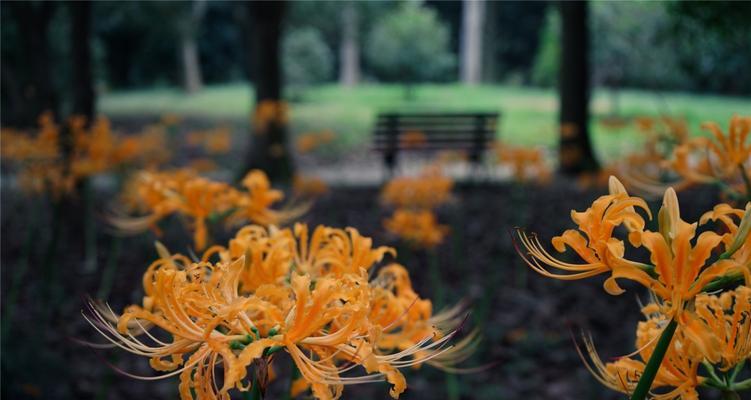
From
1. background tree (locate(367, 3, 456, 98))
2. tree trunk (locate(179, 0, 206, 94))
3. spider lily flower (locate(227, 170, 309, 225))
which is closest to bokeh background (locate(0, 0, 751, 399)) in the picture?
spider lily flower (locate(227, 170, 309, 225))

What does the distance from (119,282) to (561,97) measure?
5290 millimetres

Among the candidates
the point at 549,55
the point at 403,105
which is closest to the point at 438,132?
the point at 403,105

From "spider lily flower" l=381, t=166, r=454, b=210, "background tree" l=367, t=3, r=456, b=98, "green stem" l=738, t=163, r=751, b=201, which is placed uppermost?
"background tree" l=367, t=3, r=456, b=98

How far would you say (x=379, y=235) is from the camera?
204 inches

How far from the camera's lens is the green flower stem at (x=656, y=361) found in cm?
77

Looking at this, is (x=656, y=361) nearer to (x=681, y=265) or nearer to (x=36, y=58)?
(x=681, y=265)

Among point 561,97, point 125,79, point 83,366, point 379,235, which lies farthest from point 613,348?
point 125,79

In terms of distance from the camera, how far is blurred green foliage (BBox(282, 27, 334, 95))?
74.0ft

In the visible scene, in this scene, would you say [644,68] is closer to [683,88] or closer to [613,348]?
[683,88]

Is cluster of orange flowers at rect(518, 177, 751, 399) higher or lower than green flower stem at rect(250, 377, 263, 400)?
higher

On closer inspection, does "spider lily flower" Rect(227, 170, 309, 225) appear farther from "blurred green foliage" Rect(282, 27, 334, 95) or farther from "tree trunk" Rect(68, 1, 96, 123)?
"blurred green foliage" Rect(282, 27, 334, 95)

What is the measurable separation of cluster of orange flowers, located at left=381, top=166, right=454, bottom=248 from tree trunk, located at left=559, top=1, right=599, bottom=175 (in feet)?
12.9

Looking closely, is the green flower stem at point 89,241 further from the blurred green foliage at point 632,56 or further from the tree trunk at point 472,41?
the tree trunk at point 472,41

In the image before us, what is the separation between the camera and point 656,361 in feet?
2.55
